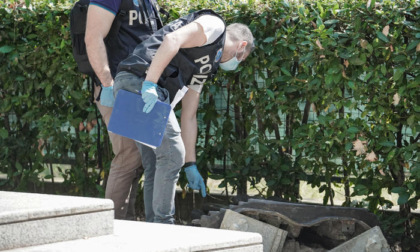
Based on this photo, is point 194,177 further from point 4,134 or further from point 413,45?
point 4,134

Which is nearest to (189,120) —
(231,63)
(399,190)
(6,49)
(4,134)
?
(231,63)

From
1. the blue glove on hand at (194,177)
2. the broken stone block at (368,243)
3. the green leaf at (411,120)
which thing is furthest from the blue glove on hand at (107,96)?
the green leaf at (411,120)

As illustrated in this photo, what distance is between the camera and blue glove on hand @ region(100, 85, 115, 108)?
14.6 ft

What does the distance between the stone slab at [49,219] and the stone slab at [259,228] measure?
1.04 meters

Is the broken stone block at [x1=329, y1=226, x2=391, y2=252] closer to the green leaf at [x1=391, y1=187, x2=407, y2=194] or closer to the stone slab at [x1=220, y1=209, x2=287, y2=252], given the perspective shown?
the stone slab at [x1=220, y1=209, x2=287, y2=252]

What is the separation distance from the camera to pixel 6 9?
554 cm

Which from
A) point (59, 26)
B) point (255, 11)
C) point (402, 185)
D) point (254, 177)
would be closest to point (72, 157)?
point (59, 26)

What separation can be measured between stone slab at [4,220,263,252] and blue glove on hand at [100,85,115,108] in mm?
1058

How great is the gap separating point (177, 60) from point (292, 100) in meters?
1.04

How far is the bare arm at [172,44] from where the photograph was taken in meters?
3.91

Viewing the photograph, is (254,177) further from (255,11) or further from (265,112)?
(255,11)

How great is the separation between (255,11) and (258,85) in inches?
20.9

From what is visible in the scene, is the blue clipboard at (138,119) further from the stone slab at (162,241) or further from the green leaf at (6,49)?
the green leaf at (6,49)

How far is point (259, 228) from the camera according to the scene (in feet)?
14.0
